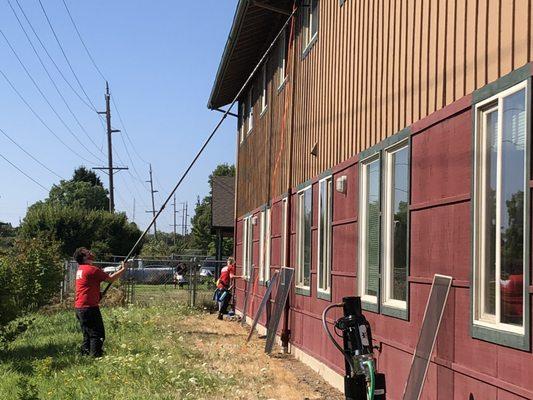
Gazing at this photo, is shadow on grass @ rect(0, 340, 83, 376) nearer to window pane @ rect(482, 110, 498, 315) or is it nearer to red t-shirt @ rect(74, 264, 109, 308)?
red t-shirt @ rect(74, 264, 109, 308)

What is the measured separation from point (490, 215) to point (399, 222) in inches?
73.5

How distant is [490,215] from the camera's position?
4547mm

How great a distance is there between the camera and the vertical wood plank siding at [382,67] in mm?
4617

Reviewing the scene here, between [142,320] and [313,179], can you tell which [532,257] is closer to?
[313,179]

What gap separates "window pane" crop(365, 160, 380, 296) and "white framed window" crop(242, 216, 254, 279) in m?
9.31

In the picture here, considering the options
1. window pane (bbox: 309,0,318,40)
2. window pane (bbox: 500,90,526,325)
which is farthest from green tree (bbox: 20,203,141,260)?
window pane (bbox: 500,90,526,325)

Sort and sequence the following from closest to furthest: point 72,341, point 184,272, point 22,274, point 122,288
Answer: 1. point 72,341
2. point 22,274
3. point 122,288
4. point 184,272

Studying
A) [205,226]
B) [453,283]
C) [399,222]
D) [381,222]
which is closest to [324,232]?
[381,222]

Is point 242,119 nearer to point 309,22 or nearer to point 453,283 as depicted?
point 309,22

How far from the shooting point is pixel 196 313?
62.4 feet

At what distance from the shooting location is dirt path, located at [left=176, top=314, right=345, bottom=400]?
7691 mm

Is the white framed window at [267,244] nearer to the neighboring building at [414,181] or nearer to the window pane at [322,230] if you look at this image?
the neighboring building at [414,181]

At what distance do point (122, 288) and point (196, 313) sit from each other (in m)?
4.38

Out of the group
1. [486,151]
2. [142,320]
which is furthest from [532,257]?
[142,320]
